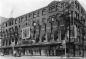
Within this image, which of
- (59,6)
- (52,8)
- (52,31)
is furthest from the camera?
(52,31)

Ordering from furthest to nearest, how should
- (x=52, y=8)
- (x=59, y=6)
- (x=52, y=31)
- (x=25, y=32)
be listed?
(x=25, y=32) < (x=52, y=31) < (x=52, y=8) < (x=59, y=6)

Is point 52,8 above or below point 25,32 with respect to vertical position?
above

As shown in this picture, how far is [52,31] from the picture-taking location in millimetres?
20875

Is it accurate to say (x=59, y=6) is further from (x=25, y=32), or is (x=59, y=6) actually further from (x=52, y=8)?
(x=25, y=32)

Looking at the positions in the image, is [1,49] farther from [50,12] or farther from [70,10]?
[70,10]

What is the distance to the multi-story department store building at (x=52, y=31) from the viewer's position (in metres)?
19.3

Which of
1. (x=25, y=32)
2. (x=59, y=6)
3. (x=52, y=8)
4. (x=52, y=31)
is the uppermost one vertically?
(x=59, y=6)

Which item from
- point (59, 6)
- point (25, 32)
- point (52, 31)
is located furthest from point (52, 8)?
point (25, 32)

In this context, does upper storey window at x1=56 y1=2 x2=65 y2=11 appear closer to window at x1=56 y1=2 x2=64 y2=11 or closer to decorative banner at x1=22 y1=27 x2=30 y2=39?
window at x1=56 y1=2 x2=64 y2=11

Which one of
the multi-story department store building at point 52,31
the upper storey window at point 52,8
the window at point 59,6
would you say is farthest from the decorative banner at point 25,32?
the window at point 59,6

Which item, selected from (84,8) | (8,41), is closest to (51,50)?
(84,8)

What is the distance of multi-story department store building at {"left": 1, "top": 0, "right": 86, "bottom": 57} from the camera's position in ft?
63.2

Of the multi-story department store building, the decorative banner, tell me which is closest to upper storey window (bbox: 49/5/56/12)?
the multi-story department store building

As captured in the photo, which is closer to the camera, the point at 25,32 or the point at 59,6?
the point at 59,6
